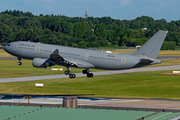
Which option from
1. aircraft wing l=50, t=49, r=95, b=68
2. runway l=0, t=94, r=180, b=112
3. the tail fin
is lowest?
runway l=0, t=94, r=180, b=112

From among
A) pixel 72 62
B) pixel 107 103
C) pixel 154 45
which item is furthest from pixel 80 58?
pixel 154 45

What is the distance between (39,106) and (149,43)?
33.9m

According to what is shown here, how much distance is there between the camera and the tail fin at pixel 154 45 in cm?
8231

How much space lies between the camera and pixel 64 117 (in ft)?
261

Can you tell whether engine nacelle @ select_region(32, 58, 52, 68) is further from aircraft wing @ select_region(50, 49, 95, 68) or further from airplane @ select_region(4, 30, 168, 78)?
aircraft wing @ select_region(50, 49, 95, 68)

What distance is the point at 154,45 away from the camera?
272 ft

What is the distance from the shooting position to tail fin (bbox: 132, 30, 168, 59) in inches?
3241

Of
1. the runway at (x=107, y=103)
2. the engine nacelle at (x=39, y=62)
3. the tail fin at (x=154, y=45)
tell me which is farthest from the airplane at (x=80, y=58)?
the runway at (x=107, y=103)

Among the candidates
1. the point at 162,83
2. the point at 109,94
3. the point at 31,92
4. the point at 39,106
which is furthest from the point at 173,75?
the point at 39,106

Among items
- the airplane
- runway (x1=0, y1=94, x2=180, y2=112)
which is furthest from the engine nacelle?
runway (x1=0, y1=94, x2=180, y2=112)

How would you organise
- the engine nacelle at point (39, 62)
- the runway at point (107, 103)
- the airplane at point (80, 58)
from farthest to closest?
1. the runway at point (107, 103)
2. the airplane at point (80, 58)
3. the engine nacelle at point (39, 62)

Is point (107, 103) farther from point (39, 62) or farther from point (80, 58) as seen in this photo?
point (39, 62)

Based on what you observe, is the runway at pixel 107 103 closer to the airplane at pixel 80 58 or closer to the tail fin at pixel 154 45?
the airplane at pixel 80 58

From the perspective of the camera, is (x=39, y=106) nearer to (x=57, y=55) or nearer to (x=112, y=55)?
(x=57, y=55)
